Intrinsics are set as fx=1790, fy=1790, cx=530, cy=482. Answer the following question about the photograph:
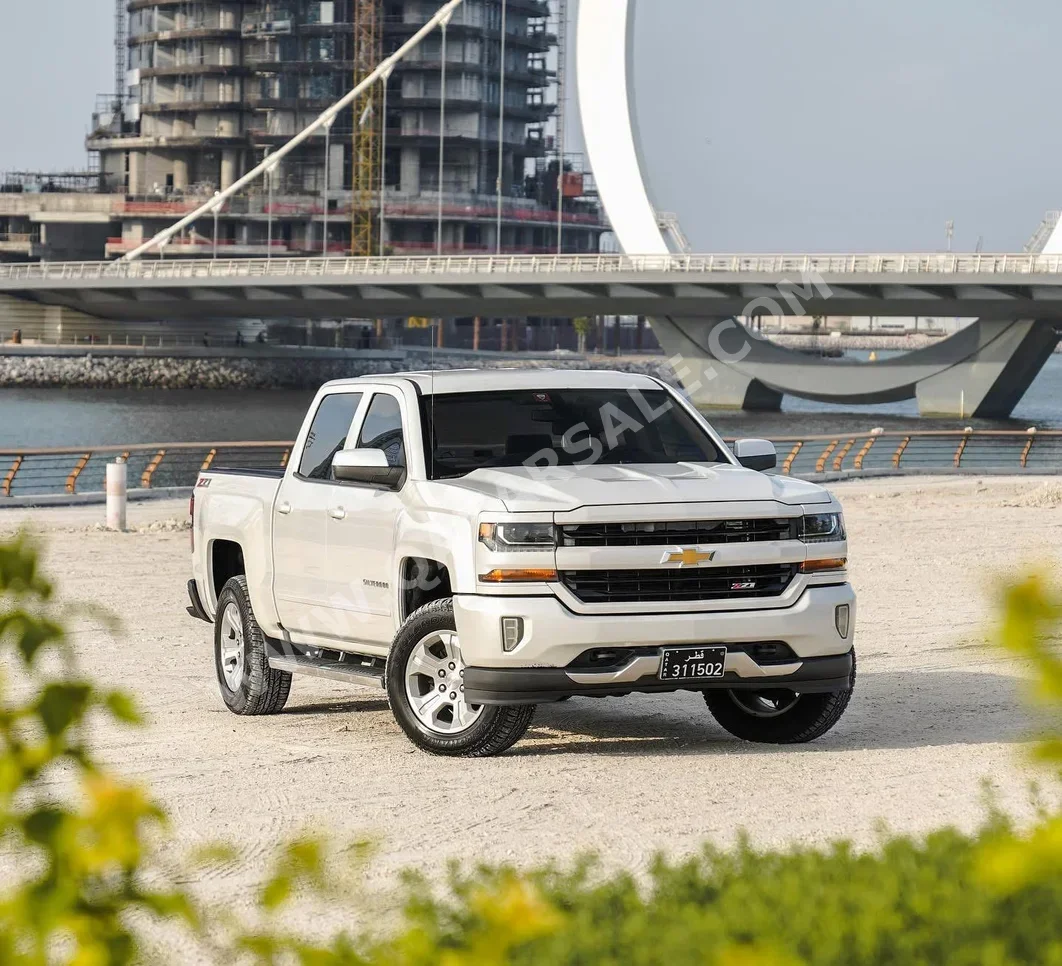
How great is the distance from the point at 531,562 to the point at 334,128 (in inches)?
5617

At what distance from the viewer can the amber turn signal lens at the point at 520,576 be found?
27.4 ft

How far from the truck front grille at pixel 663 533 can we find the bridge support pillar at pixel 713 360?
7972cm

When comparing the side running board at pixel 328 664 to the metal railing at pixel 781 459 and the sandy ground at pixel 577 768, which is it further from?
the metal railing at pixel 781 459

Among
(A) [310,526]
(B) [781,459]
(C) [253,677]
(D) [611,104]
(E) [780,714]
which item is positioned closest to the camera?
(E) [780,714]

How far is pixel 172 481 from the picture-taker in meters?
50.4

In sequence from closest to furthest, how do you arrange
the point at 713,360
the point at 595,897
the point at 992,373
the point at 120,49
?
the point at 595,897 → the point at 992,373 → the point at 713,360 → the point at 120,49

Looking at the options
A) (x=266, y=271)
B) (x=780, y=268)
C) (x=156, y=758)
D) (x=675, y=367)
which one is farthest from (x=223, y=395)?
(x=156, y=758)

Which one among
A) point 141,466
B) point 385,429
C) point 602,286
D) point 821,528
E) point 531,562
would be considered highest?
point 385,429

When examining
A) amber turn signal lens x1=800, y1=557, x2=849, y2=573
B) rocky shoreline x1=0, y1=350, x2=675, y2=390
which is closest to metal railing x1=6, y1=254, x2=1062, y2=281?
rocky shoreline x1=0, y1=350, x2=675, y2=390

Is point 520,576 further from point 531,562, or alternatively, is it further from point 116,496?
point 116,496

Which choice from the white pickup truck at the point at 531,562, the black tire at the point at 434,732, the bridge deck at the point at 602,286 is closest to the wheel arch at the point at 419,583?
the white pickup truck at the point at 531,562

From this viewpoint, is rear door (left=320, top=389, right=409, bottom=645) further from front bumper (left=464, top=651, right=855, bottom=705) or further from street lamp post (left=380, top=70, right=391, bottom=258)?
street lamp post (left=380, top=70, right=391, bottom=258)

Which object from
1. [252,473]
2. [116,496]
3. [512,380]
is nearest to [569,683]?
[512,380]

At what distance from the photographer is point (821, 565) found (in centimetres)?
887
